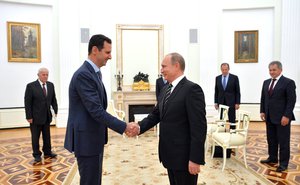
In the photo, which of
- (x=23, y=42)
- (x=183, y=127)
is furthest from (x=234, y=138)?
(x=23, y=42)

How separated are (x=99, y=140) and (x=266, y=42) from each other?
812 centimetres

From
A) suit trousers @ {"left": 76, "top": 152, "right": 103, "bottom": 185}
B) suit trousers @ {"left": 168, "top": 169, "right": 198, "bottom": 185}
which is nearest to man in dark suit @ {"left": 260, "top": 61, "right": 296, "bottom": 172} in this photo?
suit trousers @ {"left": 168, "top": 169, "right": 198, "bottom": 185}

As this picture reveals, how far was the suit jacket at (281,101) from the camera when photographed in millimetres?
4332

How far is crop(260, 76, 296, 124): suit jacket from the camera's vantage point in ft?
14.2

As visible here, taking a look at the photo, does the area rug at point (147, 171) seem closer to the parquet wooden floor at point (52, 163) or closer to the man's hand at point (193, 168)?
the parquet wooden floor at point (52, 163)

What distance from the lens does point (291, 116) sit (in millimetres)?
4309

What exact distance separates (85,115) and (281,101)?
3.28 m

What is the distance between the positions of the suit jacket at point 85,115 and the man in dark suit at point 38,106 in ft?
9.26

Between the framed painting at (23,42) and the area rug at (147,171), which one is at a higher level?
the framed painting at (23,42)

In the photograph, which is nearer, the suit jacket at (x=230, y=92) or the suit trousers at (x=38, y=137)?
the suit trousers at (x=38, y=137)

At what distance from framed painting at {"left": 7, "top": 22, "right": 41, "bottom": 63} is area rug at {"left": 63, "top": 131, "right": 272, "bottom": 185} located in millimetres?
4424

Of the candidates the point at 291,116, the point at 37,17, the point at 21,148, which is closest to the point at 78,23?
the point at 37,17

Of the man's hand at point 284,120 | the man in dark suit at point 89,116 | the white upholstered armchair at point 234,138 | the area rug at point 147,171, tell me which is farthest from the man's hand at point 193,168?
the man's hand at point 284,120

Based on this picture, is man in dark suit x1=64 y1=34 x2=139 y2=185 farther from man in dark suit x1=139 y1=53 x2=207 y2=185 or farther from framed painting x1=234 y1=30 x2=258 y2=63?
framed painting x1=234 y1=30 x2=258 y2=63
